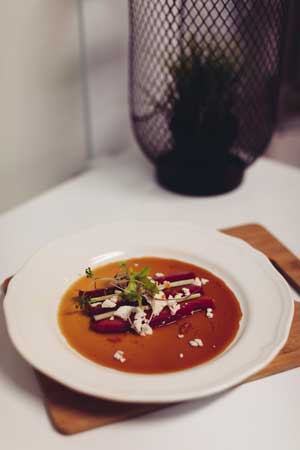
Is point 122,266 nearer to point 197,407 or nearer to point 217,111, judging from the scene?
point 197,407

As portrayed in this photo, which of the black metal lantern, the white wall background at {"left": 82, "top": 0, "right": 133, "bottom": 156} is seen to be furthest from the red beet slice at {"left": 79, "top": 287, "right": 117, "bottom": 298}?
the white wall background at {"left": 82, "top": 0, "right": 133, "bottom": 156}

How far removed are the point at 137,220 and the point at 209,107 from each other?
25 cm

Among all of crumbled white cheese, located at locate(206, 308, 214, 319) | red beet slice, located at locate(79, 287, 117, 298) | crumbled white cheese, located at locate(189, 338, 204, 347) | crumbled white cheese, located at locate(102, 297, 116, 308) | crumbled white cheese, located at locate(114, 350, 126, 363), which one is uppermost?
crumbled white cheese, located at locate(102, 297, 116, 308)

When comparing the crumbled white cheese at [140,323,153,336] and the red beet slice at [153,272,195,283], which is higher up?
the crumbled white cheese at [140,323,153,336]

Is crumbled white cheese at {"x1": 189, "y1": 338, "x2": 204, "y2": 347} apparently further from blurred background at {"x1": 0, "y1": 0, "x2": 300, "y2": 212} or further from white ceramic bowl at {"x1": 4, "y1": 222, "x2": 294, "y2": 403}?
blurred background at {"x1": 0, "y1": 0, "x2": 300, "y2": 212}

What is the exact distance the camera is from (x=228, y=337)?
0.61 metres

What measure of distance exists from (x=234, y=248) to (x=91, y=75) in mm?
571

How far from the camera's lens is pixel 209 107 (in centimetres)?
93

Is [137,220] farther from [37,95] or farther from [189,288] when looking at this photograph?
[37,95]

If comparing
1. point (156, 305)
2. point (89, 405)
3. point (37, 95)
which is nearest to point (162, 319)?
point (156, 305)

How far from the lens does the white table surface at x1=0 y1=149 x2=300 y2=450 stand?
21.2 inches

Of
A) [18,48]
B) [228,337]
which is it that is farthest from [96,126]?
[228,337]

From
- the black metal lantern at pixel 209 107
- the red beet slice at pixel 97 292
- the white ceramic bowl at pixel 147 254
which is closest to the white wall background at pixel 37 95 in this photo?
the black metal lantern at pixel 209 107

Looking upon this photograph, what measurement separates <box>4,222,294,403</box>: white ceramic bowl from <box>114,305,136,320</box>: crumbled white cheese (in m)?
0.07
